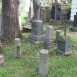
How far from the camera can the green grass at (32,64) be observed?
5.40 metres

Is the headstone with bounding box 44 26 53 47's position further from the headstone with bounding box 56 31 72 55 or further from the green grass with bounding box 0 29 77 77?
the headstone with bounding box 56 31 72 55

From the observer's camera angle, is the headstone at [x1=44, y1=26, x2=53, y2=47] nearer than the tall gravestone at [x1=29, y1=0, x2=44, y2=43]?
Yes

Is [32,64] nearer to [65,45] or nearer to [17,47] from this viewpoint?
[17,47]

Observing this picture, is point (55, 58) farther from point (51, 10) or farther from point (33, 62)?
point (51, 10)

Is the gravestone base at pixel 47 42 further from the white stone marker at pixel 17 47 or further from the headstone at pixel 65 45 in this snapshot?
the white stone marker at pixel 17 47

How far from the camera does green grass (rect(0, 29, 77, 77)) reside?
5.40 meters

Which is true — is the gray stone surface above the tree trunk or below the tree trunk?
below

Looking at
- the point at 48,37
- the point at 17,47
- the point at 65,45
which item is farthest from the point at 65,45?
the point at 17,47

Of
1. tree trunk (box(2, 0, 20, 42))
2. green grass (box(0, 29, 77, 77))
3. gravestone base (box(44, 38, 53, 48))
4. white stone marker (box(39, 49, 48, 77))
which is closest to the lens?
white stone marker (box(39, 49, 48, 77))

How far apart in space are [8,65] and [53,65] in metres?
1.16

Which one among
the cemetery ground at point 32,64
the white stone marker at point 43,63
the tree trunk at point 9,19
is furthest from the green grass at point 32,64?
the tree trunk at point 9,19

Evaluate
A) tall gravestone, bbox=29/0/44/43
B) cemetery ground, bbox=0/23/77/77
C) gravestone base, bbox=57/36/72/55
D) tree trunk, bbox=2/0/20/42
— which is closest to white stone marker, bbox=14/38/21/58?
cemetery ground, bbox=0/23/77/77

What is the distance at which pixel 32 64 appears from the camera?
19.7 feet

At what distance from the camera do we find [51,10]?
13.9 metres
